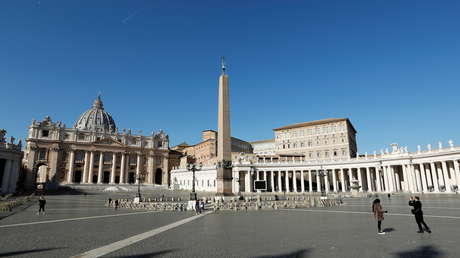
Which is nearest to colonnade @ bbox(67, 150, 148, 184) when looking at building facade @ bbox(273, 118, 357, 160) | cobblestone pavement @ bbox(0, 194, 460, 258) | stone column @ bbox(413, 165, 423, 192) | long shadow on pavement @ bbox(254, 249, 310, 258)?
building facade @ bbox(273, 118, 357, 160)

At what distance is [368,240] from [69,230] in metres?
10.6

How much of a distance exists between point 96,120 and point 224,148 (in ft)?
271

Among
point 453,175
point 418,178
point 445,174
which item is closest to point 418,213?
point 445,174

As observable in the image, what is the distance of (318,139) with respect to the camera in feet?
209

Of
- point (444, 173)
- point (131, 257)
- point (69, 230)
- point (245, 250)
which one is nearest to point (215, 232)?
point (245, 250)

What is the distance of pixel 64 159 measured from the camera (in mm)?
67062

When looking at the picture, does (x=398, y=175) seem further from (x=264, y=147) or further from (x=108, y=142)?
(x=108, y=142)

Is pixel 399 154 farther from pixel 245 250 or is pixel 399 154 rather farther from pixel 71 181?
pixel 71 181

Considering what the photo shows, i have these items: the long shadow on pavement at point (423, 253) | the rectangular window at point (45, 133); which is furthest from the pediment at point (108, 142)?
the long shadow on pavement at point (423, 253)

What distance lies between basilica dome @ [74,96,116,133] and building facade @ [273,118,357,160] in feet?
198

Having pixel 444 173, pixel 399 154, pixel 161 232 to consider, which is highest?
pixel 399 154

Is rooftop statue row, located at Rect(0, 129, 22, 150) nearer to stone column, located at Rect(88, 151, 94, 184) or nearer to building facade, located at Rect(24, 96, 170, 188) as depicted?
building facade, located at Rect(24, 96, 170, 188)

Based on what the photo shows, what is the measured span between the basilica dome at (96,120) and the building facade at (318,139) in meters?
60.5

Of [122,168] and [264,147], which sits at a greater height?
[264,147]
